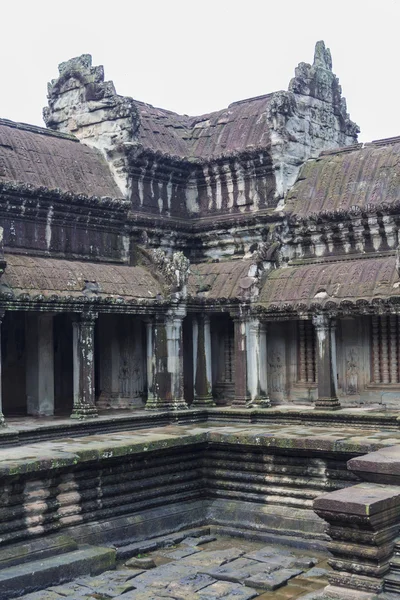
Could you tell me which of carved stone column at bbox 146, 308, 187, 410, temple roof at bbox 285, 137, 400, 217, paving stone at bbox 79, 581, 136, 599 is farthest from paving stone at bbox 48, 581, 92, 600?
temple roof at bbox 285, 137, 400, 217

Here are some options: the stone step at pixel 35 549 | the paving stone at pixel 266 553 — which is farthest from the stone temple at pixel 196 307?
the paving stone at pixel 266 553

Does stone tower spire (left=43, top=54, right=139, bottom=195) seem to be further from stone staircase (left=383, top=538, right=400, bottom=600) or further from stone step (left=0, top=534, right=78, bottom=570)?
stone staircase (left=383, top=538, right=400, bottom=600)

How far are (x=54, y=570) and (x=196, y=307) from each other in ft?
27.0


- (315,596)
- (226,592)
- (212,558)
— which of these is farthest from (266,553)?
(315,596)

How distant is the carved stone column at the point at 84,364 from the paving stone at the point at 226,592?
5843 mm

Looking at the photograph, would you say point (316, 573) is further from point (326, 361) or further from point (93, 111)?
point (93, 111)

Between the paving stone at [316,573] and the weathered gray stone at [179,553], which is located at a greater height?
the weathered gray stone at [179,553]

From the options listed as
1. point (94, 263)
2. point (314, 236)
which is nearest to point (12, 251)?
point (94, 263)

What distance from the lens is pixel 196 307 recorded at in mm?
16562

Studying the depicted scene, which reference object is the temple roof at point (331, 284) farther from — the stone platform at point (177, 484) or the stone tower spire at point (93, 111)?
the stone tower spire at point (93, 111)

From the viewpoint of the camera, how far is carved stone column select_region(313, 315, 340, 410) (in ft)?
49.6

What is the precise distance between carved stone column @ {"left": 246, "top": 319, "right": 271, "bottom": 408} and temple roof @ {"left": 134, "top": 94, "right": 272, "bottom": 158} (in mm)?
4063

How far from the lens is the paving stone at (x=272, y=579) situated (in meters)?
8.91

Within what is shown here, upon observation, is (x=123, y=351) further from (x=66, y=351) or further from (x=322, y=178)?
(x=322, y=178)
